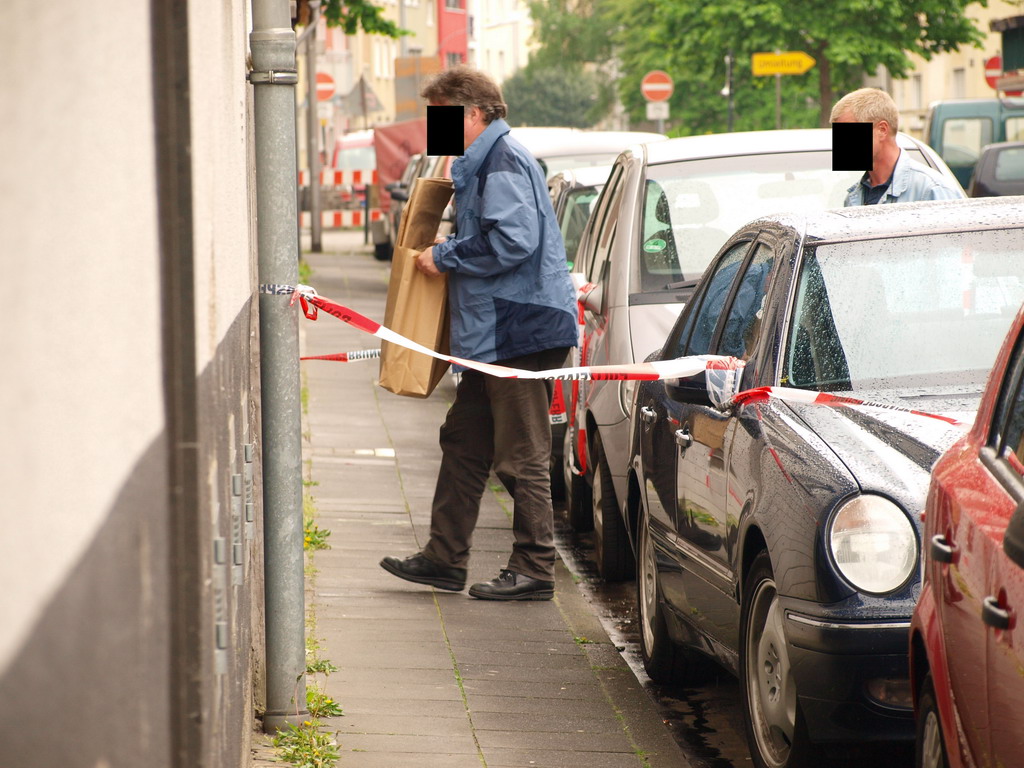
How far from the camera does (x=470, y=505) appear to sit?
22.1 ft

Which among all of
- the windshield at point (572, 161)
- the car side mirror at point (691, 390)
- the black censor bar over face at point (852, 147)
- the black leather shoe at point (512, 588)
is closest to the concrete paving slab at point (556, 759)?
the car side mirror at point (691, 390)

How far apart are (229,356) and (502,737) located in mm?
2166

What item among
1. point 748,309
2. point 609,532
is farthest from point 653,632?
point 609,532

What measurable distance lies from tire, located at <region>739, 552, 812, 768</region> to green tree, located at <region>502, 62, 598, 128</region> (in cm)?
8232

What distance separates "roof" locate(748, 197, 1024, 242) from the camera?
4.92 meters

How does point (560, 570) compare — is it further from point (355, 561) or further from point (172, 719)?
point (172, 719)

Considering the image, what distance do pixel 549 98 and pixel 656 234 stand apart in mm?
80909

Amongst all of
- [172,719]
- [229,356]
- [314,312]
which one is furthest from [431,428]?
[172,719]

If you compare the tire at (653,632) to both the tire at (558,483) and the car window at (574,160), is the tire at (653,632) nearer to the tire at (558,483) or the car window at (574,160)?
the tire at (558,483)

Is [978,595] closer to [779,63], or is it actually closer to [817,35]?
[779,63]

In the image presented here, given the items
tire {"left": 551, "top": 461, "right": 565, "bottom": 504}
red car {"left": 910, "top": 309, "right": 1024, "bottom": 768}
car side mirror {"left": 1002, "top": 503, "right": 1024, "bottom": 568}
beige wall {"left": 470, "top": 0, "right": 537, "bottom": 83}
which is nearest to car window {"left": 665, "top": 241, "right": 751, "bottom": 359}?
red car {"left": 910, "top": 309, "right": 1024, "bottom": 768}

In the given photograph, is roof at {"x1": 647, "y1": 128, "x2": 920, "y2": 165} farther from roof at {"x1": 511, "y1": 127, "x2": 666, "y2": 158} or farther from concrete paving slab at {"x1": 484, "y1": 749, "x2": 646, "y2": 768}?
roof at {"x1": 511, "y1": 127, "x2": 666, "y2": 158}

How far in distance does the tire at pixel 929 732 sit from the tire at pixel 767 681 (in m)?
0.56

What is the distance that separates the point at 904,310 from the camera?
4793 mm
